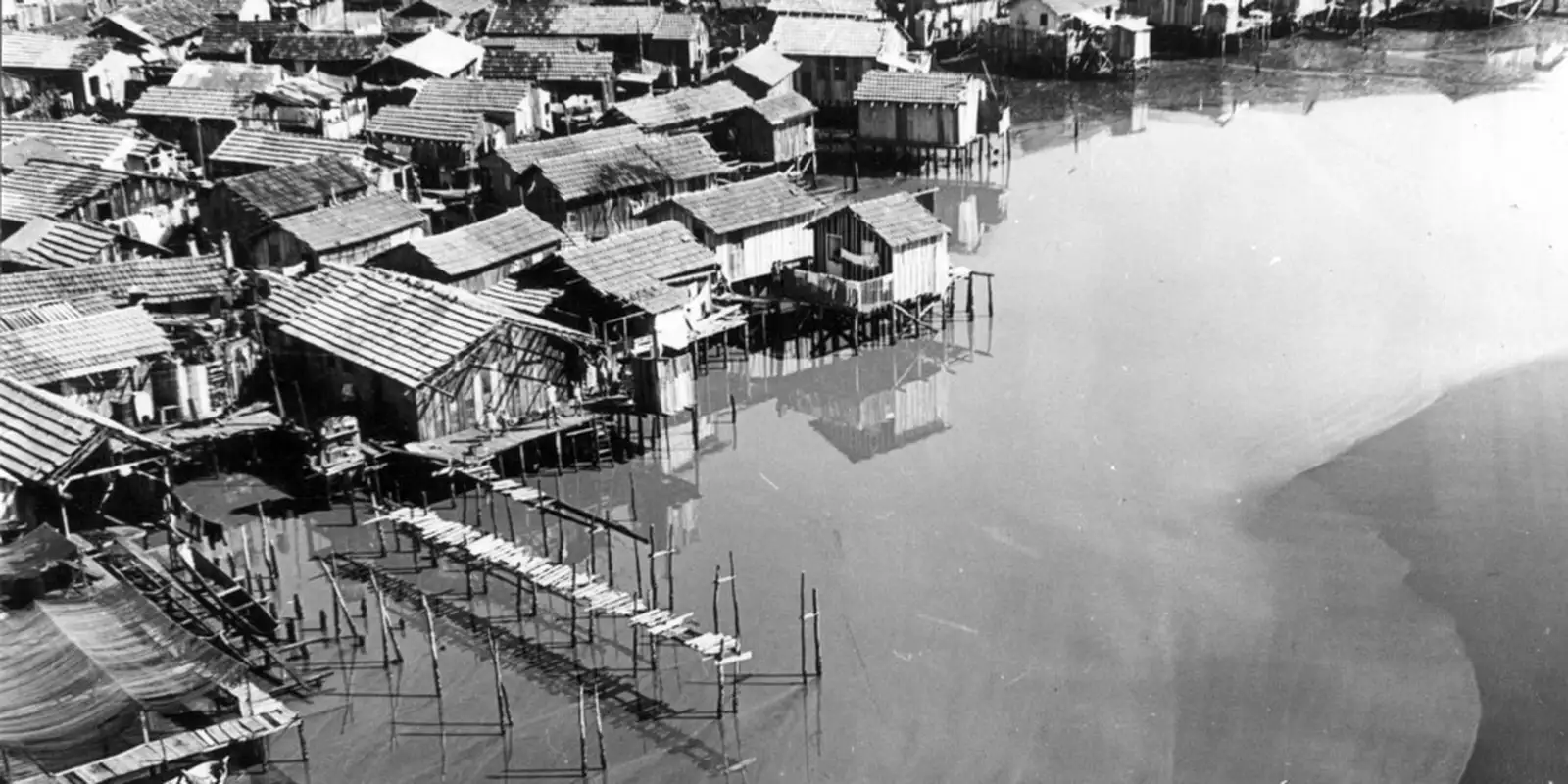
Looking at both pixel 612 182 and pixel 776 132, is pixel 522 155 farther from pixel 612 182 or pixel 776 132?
pixel 776 132

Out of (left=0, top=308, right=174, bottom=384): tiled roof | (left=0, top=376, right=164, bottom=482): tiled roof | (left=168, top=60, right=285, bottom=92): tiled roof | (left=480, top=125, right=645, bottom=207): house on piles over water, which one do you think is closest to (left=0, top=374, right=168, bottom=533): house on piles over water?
(left=0, top=376, right=164, bottom=482): tiled roof

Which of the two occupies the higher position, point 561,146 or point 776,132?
point 561,146

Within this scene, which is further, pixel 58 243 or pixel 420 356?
pixel 58 243

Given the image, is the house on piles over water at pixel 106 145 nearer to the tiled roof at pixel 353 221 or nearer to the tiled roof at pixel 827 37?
the tiled roof at pixel 353 221

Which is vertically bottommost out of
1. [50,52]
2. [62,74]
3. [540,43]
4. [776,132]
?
[776,132]

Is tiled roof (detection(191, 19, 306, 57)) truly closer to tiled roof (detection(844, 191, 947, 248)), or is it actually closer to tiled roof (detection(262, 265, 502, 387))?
tiled roof (detection(262, 265, 502, 387))

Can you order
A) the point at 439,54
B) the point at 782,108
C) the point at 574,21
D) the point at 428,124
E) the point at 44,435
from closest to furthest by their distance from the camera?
the point at 44,435 → the point at 428,124 → the point at 782,108 → the point at 439,54 → the point at 574,21

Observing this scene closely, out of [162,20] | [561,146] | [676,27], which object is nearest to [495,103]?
[561,146]
